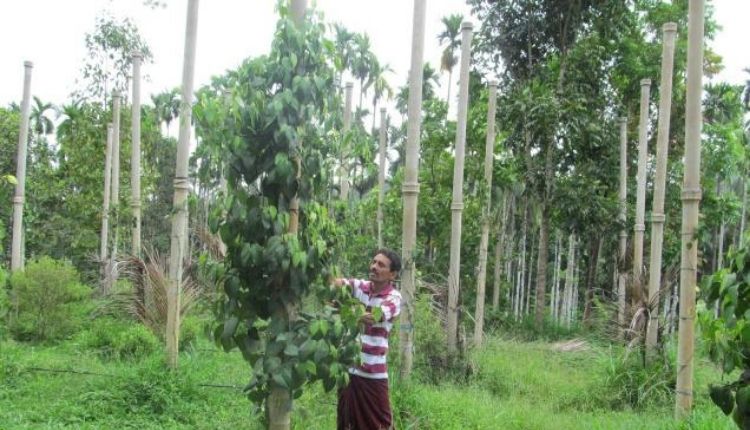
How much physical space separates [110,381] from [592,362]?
526 cm

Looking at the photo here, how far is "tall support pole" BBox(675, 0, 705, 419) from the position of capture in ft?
13.4

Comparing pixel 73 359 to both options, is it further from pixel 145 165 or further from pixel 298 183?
pixel 145 165

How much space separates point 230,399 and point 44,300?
359 centimetres

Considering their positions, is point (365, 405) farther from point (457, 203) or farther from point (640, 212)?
point (640, 212)

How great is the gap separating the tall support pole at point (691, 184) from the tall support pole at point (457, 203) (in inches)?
82.4

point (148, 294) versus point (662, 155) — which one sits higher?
point (662, 155)

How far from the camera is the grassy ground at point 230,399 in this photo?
4711 mm

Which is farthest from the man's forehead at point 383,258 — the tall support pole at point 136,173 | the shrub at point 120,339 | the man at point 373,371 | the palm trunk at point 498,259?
the palm trunk at point 498,259

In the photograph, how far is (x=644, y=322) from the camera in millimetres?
6469

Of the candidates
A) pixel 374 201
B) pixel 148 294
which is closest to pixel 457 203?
pixel 148 294

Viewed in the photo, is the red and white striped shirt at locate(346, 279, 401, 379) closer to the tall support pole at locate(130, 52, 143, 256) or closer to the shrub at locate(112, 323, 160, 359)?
the shrub at locate(112, 323, 160, 359)

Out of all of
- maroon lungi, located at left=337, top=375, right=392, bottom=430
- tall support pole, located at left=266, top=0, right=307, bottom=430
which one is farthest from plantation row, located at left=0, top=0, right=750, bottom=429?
maroon lungi, located at left=337, top=375, right=392, bottom=430

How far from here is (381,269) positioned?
148 inches

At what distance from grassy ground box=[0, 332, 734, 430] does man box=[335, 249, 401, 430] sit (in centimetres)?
32
